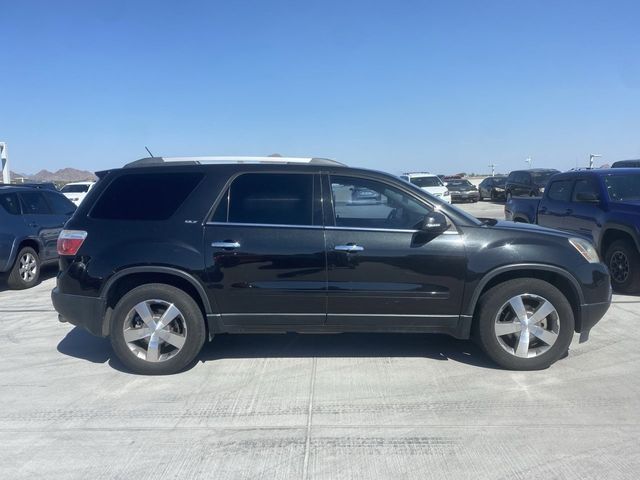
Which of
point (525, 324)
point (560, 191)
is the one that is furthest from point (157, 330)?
point (560, 191)

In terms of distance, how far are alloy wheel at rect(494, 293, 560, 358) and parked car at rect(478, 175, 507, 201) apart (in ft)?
95.8

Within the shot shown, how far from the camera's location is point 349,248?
15.1 ft

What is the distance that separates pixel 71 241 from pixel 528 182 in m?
26.2

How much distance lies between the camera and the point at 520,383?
450 cm

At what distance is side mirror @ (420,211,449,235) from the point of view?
4500mm

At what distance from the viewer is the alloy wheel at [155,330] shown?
15.4ft

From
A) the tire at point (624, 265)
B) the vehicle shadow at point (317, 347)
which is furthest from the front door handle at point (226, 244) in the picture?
the tire at point (624, 265)

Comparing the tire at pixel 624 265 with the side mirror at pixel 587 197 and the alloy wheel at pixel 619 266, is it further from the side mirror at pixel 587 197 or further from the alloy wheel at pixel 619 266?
the side mirror at pixel 587 197

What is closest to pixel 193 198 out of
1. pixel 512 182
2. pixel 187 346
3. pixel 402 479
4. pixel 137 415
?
pixel 187 346

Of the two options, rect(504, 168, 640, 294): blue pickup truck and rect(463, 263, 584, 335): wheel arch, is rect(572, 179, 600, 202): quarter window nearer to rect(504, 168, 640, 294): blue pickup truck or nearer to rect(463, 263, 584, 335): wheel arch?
rect(504, 168, 640, 294): blue pickup truck

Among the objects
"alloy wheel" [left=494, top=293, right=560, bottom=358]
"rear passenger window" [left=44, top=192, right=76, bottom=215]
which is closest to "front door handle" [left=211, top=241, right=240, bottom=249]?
"alloy wheel" [left=494, top=293, right=560, bottom=358]

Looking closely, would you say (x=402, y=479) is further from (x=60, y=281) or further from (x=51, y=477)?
(x=60, y=281)

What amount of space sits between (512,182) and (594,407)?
26.3 metres

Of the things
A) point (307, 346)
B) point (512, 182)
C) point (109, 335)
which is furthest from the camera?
point (512, 182)
